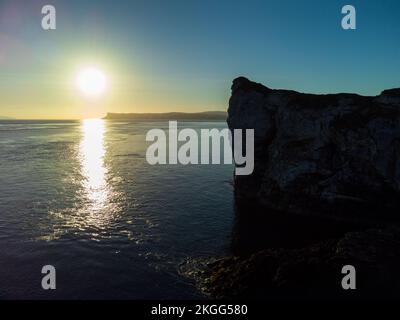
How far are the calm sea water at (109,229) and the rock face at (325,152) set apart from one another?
8439 mm

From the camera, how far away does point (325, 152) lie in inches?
1663

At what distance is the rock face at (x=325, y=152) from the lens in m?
38.7

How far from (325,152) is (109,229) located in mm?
26466

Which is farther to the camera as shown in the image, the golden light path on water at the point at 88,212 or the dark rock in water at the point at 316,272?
the golden light path on water at the point at 88,212

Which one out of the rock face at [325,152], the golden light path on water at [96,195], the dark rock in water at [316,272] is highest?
the rock face at [325,152]

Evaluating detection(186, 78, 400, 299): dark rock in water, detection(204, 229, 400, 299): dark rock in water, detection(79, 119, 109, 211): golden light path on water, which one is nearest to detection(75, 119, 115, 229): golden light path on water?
detection(79, 119, 109, 211): golden light path on water

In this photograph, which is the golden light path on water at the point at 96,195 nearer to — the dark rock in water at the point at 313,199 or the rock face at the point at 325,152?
the dark rock in water at the point at 313,199

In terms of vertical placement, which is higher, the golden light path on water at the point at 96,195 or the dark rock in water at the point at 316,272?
the golden light path on water at the point at 96,195

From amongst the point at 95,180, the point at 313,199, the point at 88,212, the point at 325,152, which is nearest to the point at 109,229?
the point at 88,212

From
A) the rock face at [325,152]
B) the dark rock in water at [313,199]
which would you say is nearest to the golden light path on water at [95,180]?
the dark rock in water at [313,199]

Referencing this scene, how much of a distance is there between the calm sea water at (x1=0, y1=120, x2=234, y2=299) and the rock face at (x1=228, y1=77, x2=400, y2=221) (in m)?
8.44

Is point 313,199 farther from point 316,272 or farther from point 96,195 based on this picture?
point 96,195

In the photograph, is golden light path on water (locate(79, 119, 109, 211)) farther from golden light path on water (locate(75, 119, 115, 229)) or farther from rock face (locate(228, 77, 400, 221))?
rock face (locate(228, 77, 400, 221))
